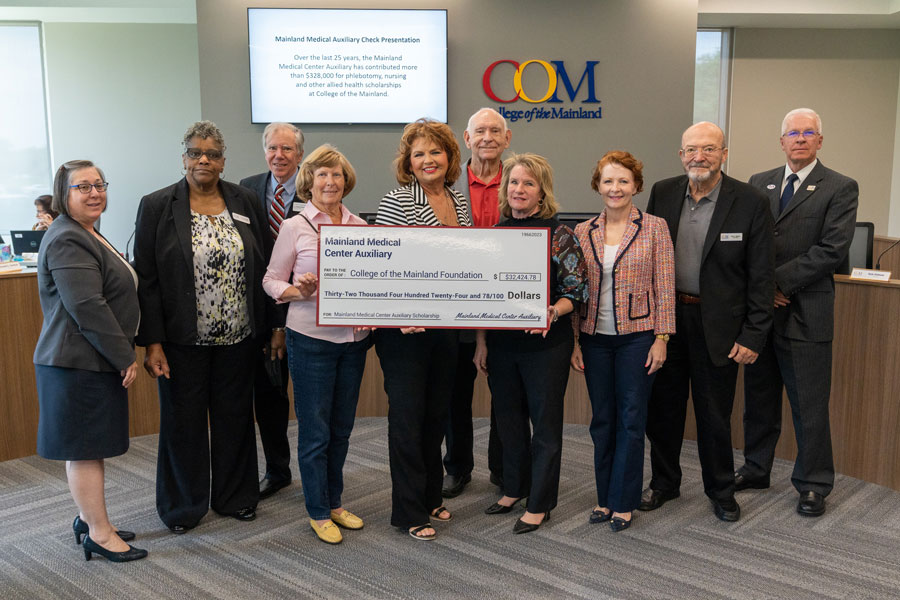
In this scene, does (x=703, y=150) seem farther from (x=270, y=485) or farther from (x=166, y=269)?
(x=270, y=485)

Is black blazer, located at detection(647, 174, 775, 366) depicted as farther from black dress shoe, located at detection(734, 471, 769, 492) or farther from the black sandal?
the black sandal

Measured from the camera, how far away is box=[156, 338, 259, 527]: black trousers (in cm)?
285

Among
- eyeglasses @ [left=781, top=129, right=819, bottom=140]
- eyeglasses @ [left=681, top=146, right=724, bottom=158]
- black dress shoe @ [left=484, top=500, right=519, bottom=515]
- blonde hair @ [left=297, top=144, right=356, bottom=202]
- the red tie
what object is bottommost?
black dress shoe @ [left=484, top=500, right=519, bottom=515]

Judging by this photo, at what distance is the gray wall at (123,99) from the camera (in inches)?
310

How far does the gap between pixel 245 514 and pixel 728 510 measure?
2024 mm

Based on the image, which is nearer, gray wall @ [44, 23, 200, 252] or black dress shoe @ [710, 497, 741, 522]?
black dress shoe @ [710, 497, 741, 522]

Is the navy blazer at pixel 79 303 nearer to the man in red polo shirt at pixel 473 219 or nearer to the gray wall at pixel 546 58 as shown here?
the man in red polo shirt at pixel 473 219

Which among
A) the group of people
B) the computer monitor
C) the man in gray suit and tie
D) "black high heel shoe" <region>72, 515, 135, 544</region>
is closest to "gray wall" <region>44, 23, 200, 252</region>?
the computer monitor

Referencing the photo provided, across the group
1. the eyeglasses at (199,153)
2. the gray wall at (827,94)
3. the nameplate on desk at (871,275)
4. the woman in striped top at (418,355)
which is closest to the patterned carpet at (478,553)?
the woman in striped top at (418,355)

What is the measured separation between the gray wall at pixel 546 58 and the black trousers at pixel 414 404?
3490 millimetres

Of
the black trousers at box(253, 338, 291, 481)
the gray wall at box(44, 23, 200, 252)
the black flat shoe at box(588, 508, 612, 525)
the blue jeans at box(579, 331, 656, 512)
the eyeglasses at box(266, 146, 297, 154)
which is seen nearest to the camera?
the blue jeans at box(579, 331, 656, 512)

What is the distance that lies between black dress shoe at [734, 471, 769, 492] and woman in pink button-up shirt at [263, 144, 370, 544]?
188 cm

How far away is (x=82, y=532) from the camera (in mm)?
2736

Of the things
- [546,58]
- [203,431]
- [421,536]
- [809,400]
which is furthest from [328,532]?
[546,58]
